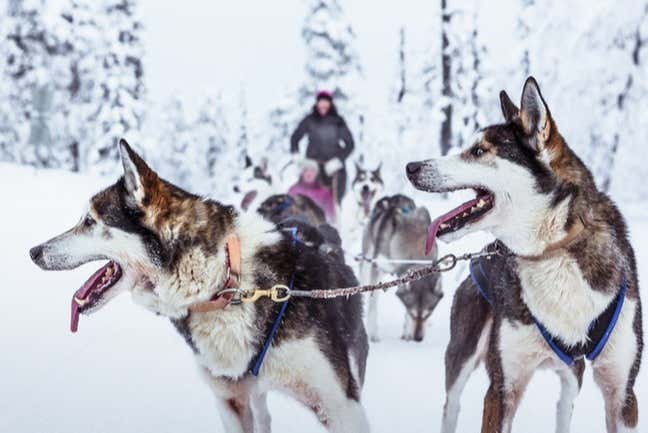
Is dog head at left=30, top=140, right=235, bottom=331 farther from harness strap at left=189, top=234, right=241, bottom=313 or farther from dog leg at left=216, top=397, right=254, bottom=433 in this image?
dog leg at left=216, top=397, right=254, bottom=433

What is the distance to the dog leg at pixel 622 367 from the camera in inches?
91.0

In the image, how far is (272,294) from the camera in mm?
2344

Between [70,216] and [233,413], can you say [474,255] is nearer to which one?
[233,413]

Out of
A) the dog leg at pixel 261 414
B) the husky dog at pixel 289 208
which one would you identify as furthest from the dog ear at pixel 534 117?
Answer: the husky dog at pixel 289 208

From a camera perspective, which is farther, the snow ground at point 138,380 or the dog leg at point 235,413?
the snow ground at point 138,380

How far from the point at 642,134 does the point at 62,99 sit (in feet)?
54.6

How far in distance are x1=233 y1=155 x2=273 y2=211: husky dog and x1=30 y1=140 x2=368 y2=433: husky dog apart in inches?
204

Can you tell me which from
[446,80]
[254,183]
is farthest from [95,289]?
[446,80]

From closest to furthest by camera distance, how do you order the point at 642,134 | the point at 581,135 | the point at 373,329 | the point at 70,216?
the point at 373,329 → the point at 70,216 → the point at 642,134 → the point at 581,135

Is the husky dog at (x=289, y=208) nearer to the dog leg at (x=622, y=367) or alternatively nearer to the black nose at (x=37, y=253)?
the black nose at (x=37, y=253)

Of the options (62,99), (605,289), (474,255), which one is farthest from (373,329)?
(62,99)

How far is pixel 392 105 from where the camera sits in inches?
1280

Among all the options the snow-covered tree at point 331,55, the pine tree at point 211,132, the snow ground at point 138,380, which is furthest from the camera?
the pine tree at point 211,132

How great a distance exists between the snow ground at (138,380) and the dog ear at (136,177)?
1.53m
